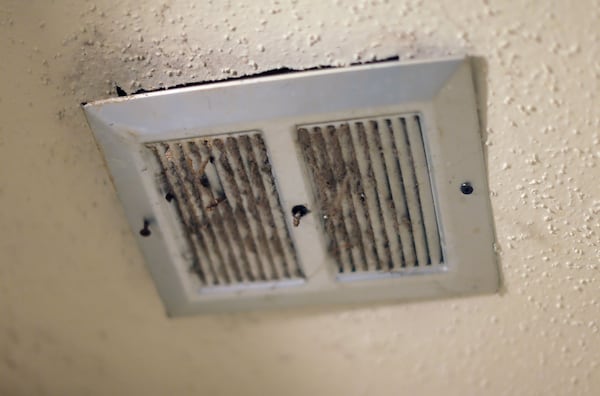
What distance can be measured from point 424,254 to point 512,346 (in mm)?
172

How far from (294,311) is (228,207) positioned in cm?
17

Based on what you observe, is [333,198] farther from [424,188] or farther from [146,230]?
[146,230]

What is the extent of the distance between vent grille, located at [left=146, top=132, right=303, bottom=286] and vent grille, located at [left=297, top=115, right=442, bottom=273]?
54mm

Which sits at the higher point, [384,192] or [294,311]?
[384,192]

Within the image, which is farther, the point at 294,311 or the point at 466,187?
the point at 294,311

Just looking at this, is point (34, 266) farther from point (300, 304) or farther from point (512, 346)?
point (512, 346)

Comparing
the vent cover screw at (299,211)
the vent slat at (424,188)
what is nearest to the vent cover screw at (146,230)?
the vent cover screw at (299,211)

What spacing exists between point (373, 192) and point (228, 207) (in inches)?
6.3

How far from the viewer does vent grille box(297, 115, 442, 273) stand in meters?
0.59

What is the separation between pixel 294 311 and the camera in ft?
2.49

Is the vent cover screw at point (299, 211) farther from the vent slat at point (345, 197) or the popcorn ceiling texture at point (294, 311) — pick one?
the popcorn ceiling texture at point (294, 311)

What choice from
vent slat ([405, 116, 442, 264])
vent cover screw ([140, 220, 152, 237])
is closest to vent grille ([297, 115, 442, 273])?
vent slat ([405, 116, 442, 264])

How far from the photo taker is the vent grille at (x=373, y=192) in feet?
1.95

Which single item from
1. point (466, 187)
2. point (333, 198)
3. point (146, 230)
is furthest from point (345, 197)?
point (146, 230)
